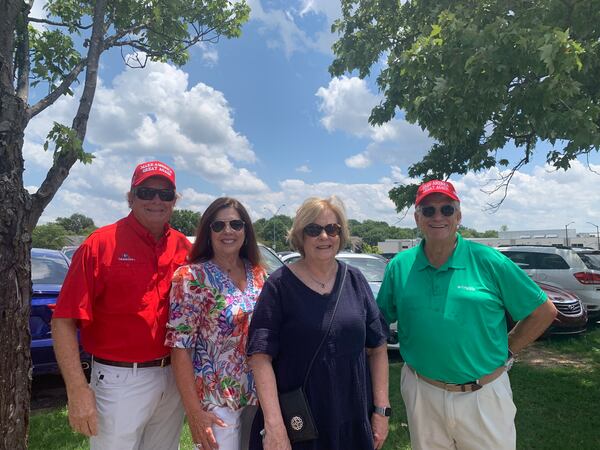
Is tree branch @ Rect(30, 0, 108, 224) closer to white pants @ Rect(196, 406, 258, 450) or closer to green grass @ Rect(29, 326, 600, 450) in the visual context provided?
white pants @ Rect(196, 406, 258, 450)

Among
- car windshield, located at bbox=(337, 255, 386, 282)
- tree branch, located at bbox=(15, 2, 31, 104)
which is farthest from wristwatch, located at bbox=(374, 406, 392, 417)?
car windshield, located at bbox=(337, 255, 386, 282)

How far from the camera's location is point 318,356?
194 cm

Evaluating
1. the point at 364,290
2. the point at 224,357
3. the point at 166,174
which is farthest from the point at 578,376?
the point at 166,174

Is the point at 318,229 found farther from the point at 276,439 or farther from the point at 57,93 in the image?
the point at 57,93

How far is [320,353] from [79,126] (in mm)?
3281

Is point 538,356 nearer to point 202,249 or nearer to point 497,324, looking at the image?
point 497,324

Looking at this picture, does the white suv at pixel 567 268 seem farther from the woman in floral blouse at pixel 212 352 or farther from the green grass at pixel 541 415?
the woman in floral blouse at pixel 212 352

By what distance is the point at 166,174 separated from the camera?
7.93ft

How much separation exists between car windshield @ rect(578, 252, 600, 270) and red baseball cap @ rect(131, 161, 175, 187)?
1014 cm

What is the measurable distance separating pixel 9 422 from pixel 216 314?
1.44 meters

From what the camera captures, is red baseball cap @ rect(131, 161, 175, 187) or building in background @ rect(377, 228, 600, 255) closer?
red baseball cap @ rect(131, 161, 175, 187)

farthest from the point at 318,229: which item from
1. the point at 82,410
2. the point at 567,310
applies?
the point at 567,310

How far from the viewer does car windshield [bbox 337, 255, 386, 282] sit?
750 centimetres

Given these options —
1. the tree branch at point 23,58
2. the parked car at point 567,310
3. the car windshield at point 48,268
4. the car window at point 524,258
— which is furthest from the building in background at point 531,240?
the tree branch at point 23,58
